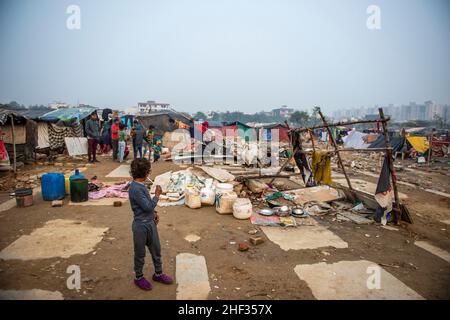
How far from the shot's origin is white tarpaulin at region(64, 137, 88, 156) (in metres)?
12.3

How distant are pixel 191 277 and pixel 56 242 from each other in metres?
2.41

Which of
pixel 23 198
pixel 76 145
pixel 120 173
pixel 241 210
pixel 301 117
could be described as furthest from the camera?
pixel 301 117

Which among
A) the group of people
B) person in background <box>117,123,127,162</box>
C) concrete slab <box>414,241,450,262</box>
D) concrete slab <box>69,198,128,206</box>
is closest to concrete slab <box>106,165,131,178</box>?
the group of people

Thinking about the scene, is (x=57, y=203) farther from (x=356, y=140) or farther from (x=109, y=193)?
(x=356, y=140)

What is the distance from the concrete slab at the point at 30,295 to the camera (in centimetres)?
287

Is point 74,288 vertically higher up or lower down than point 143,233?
lower down

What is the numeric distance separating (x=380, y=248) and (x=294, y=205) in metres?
2.22

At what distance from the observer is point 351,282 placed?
337cm

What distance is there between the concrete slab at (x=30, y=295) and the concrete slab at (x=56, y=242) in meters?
0.79

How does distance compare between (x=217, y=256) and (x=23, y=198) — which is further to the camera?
(x=23, y=198)

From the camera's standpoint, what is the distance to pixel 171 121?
69.1 feet

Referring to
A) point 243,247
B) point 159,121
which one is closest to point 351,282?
point 243,247
